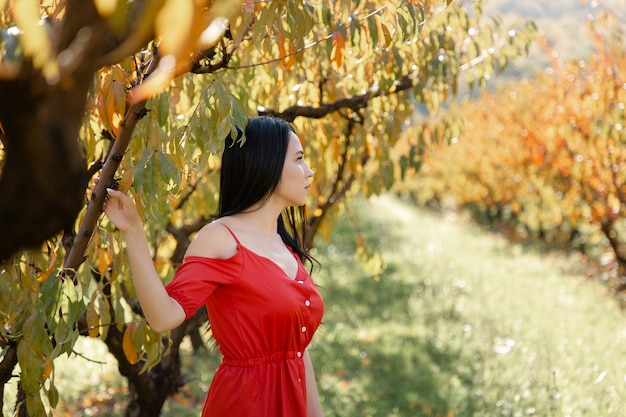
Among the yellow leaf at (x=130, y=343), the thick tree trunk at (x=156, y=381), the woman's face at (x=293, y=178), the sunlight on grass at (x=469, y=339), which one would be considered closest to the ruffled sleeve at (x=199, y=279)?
the woman's face at (x=293, y=178)

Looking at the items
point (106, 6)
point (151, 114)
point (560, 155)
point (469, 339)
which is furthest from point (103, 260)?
point (560, 155)

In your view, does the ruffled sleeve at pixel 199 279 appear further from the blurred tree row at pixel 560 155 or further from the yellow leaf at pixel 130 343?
the blurred tree row at pixel 560 155

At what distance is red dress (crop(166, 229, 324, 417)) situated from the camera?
237 centimetres

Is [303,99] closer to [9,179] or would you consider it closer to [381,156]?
[381,156]

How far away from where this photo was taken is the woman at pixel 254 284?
2273mm

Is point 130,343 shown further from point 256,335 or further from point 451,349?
point 451,349

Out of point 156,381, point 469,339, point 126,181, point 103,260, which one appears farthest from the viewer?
point 469,339

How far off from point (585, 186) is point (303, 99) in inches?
336

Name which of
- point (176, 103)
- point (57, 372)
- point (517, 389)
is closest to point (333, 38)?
point (176, 103)

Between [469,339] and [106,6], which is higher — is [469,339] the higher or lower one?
the lower one

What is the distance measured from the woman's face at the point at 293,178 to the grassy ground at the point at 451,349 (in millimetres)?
414

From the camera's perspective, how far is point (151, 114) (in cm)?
245

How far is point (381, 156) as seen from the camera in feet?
14.6

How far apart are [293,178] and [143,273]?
0.74 meters
